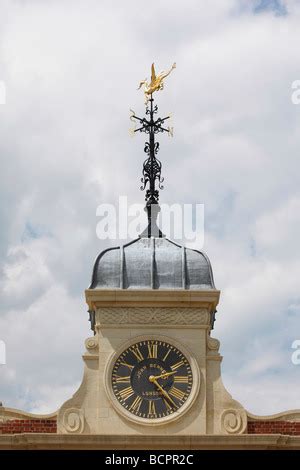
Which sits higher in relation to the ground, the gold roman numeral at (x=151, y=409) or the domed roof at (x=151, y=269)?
the domed roof at (x=151, y=269)

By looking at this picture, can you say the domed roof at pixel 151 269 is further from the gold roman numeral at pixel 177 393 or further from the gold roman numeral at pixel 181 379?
the gold roman numeral at pixel 177 393

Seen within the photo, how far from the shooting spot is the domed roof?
49.6m

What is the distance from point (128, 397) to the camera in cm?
4831

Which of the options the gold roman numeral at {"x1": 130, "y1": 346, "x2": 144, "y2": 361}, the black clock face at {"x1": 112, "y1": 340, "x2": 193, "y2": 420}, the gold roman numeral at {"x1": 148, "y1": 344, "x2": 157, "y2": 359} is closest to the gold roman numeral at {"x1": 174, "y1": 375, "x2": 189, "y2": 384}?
the black clock face at {"x1": 112, "y1": 340, "x2": 193, "y2": 420}

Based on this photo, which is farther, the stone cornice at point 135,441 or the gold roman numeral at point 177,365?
the gold roman numeral at point 177,365

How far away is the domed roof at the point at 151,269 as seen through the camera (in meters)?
49.6

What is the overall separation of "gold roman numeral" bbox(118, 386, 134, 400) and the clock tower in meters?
0.03

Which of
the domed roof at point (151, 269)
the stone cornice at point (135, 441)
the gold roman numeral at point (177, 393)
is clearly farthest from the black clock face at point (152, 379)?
the domed roof at point (151, 269)

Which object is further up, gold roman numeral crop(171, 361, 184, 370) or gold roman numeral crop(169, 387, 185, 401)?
gold roman numeral crop(171, 361, 184, 370)

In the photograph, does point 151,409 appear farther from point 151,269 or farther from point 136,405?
point 151,269

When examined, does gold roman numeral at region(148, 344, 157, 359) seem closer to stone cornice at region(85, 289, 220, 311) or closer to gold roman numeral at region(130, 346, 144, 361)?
gold roman numeral at region(130, 346, 144, 361)

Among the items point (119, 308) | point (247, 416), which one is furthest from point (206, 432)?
point (119, 308)

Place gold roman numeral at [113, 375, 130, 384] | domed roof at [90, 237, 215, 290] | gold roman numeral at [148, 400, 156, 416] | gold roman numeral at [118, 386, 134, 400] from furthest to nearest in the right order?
domed roof at [90, 237, 215, 290], gold roman numeral at [113, 375, 130, 384], gold roman numeral at [118, 386, 134, 400], gold roman numeral at [148, 400, 156, 416]

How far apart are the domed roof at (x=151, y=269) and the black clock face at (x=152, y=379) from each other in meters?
1.80
